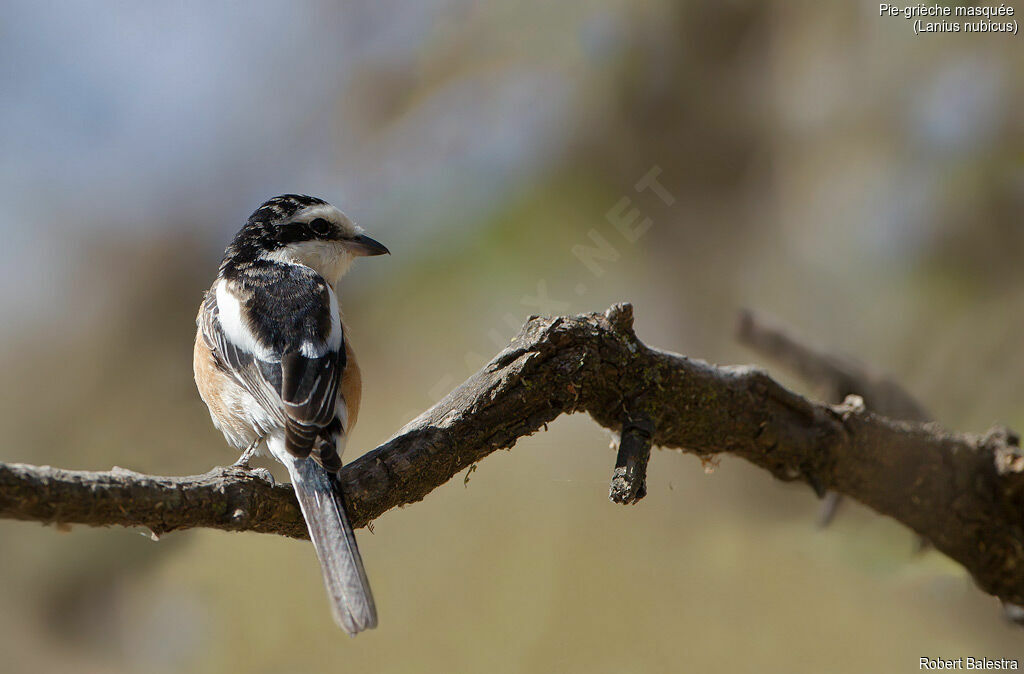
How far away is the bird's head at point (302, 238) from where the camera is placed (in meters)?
3.31

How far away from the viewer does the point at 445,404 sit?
7.33ft

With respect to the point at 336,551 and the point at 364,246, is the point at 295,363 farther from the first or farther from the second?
the point at 364,246

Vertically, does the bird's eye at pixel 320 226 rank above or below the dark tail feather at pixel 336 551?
above

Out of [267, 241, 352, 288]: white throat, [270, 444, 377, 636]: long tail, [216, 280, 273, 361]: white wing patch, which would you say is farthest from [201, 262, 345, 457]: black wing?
[267, 241, 352, 288]: white throat

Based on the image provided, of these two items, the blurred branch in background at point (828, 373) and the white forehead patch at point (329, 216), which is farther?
the blurred branch in background at point (828, 373)

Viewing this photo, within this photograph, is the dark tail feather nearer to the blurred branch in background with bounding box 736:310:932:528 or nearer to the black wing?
the black wing

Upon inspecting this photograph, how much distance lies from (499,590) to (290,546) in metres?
1.12

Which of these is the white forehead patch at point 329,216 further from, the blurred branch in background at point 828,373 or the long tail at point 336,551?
the blurred branch in background at point 828,373

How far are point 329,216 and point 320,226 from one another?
0.06 metres

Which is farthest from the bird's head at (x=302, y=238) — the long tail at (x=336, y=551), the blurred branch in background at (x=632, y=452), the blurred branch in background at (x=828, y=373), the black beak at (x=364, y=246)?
the blurred branch in background at (x=828, y=373)

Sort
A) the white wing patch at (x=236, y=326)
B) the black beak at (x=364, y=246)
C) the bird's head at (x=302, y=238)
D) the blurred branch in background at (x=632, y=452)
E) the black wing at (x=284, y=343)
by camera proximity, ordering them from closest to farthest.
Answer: the blurred branch in background at (x=632, y=452)
the black wing at (x=284, y=343)
the white wing patch at (x=236, y=326)
the bird's head at (x=302, y=238)
the black beak at (x=364, y=246)

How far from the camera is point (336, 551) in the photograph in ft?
6.35

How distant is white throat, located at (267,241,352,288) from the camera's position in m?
3.31

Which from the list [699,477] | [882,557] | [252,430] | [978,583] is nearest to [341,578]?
[252,430]
